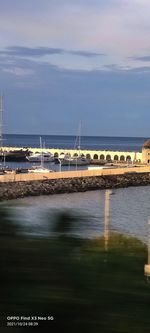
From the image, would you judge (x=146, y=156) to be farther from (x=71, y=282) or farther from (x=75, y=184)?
(x=71, y=282)

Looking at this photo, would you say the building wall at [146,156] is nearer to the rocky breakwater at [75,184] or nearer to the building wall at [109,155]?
the building wall at [109,155]

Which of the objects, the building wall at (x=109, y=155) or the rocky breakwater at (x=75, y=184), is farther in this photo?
the building wall at (x=109, y=155)

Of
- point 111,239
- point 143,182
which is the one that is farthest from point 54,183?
point 111,239

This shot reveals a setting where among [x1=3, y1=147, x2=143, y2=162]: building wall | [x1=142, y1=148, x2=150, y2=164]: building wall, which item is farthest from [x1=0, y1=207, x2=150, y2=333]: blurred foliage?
[x1=3, y1=147, x2=143, y2=162]: building wall

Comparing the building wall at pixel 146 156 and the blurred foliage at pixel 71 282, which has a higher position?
the building wall at pixel 146 156

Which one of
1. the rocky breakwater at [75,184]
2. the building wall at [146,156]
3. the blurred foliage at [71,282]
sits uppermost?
the building wall at [146,156]

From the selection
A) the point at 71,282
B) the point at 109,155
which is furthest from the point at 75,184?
the point at 71,282

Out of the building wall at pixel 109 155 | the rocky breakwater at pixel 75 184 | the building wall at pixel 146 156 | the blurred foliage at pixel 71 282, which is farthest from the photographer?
the building wall at pixel 109 155

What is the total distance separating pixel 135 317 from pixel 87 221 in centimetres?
49

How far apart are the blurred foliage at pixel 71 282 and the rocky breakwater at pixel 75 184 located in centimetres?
2832

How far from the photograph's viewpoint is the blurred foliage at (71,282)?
237 centimetres

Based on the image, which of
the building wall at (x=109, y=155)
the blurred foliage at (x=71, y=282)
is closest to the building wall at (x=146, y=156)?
the building wall at (x=109, y=155)

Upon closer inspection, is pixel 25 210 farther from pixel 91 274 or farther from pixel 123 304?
pixel 123 304

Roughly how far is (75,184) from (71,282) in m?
36.1
